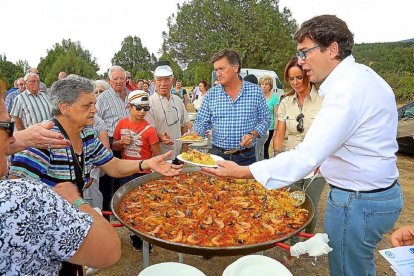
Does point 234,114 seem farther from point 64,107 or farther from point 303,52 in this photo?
point 64,107

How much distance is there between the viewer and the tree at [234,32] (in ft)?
114

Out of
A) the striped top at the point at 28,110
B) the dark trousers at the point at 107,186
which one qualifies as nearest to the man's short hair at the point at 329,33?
the dark trousers at the point at 107,186

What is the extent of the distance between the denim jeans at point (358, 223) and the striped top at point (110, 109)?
155 inches

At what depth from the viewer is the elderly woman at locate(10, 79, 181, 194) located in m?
2.48

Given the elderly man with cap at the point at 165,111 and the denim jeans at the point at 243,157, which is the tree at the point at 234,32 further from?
the denim jeans at the point at 243,157

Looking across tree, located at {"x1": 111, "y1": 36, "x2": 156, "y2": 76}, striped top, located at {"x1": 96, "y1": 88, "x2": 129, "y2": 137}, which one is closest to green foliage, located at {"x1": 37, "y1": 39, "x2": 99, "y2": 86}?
tree, located at {"x1": 111, "y1": 36, "x2": 156, "y2": 76}

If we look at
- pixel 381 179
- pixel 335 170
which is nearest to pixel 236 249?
pixel 335 170

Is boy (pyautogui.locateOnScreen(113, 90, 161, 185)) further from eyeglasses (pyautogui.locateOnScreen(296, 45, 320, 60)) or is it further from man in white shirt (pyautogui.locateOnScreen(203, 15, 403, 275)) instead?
eyeglasses (pyautogui.locateOnScreen(296, 45, 320, 60))

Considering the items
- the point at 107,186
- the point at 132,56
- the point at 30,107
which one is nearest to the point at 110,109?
the point at 107,186

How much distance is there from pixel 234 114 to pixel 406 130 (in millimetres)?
7363

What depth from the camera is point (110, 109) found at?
17.9 feet

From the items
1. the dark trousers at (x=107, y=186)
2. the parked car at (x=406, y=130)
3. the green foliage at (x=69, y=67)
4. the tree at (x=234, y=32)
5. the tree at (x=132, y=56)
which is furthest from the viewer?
the tree at (x=132, y=56)

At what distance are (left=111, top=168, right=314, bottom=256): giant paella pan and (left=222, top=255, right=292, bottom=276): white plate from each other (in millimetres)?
174

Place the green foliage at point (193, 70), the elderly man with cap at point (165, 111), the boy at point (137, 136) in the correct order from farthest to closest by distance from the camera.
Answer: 1. the green foliage at point (193, 70)
2. the elderly man with cap at point (165, 111)
3. the boy at point (137, 136)
